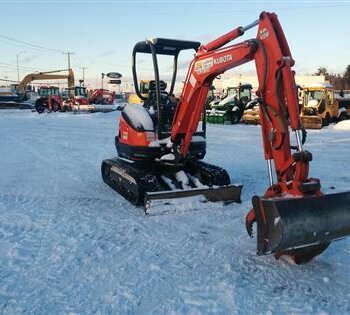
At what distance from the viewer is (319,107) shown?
890 inches

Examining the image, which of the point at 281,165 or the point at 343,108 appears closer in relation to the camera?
the point at 281,165

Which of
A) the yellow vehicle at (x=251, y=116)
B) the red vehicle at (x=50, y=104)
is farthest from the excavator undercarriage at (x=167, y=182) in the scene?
the red vehicle at (x=50, y=104)

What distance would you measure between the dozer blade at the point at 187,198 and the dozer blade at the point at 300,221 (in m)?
2.22

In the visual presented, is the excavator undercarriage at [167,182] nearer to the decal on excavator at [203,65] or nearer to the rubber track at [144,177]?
the rubber track at [144,177]

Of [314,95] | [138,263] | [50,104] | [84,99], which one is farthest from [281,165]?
[50,104]

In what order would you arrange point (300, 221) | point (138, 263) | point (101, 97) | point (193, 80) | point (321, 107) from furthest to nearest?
point (101, 97) < point (321, 107) < point (193, 80) < point (138, 263) < point (300, 221)

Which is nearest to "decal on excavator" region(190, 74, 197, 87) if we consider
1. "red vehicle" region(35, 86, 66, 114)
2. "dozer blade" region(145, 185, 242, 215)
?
"dozer blade" region(145, 185, 242, 215)

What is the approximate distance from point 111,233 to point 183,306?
197 centimetres

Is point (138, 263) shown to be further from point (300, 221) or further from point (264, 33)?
point (264, 33)

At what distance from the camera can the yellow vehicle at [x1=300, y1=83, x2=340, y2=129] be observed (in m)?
21.3

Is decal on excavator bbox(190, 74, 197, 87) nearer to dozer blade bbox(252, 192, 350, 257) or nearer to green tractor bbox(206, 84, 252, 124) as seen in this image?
dozer blade bbox(252, 192, 350, 257)

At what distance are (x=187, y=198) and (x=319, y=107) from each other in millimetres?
18117

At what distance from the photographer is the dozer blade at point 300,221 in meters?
3.77

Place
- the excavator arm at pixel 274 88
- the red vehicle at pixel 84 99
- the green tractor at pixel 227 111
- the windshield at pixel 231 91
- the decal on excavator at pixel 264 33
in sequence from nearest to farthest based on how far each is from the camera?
the excavator arm at pixel 274 88 < the decal on excavator at pixel 264 33 < the green tractor at pixel 227 111 < the windshield at pixel 231 91 < the red vehicle at pixel 84 99
